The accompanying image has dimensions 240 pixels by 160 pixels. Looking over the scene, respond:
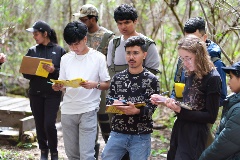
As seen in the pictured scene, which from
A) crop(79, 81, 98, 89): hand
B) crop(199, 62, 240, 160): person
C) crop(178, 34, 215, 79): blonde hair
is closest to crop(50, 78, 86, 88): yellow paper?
crop(79, 81, 98, 89): hand

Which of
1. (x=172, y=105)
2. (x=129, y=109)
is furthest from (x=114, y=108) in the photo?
(x=172, y=105)

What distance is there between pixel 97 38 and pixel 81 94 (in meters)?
1.16

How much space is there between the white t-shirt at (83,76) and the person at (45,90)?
2.29ft

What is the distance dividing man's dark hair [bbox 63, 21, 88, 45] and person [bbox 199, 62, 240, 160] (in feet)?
6.16

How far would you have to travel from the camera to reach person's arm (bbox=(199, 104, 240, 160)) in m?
3.08

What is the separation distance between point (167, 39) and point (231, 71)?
20.4ft

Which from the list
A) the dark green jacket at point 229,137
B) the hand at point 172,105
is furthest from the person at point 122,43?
the dark green jacket at point 229,137

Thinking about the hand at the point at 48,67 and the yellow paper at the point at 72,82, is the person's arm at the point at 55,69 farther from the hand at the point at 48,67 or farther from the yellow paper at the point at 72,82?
the yellow paper at the point at 72,82

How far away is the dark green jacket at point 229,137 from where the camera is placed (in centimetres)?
308

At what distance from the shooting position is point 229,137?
10.2 feet

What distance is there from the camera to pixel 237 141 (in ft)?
10.1

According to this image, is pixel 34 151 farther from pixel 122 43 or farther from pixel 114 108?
pixel 114 108

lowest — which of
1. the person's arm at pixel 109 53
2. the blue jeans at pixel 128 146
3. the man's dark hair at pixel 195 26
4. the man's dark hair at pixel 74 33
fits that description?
the blue jeans at pixel 128 146

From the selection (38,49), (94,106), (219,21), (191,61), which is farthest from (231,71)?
(219,21)
